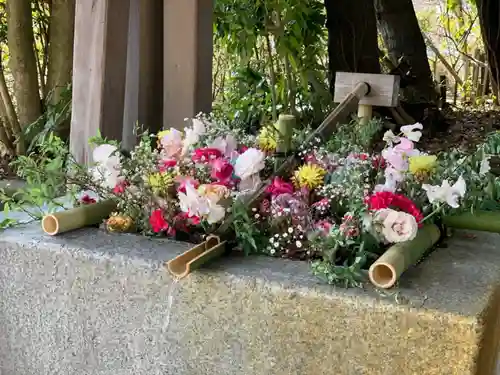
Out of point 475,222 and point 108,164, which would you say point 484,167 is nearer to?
point 475,222

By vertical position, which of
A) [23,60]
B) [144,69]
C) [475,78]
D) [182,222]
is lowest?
[475,78]

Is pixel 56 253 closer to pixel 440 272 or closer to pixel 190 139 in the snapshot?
pixel 190 139

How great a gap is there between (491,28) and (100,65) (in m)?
4.31

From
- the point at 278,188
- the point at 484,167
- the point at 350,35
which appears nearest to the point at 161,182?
the point at 278,188

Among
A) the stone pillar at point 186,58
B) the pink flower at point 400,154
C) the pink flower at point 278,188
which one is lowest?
the pink flower at point 278,188

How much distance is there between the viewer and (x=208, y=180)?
4.94ft

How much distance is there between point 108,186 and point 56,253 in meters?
0.22

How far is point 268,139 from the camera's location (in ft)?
5.43

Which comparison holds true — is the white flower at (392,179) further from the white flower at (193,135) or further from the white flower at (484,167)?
the white flower at (193,135)

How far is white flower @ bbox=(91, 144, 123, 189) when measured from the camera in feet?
5.04

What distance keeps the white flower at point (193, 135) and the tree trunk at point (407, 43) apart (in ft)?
11.5

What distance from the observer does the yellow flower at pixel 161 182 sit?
4.85 feet

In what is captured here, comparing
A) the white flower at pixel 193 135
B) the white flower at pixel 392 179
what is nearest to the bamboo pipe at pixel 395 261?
the white flower at pixel 392 179

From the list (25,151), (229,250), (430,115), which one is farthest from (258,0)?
(229,250)
